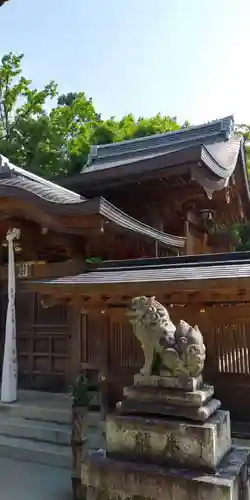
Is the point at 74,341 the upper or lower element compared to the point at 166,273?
lower

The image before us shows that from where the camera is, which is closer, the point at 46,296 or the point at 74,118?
the point at 46,296

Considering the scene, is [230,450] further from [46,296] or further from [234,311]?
[46,296]

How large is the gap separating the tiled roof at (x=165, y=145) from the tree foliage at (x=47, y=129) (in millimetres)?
5859

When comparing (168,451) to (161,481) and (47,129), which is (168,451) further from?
(47,129)

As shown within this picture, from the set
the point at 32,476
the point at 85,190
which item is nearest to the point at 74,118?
the point at 85,190

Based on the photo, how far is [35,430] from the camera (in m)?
5.55

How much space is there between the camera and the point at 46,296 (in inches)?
217

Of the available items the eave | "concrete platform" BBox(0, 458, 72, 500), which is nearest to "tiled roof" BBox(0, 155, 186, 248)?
the eave

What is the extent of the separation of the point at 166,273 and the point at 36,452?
287cm

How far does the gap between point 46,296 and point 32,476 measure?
2168mm

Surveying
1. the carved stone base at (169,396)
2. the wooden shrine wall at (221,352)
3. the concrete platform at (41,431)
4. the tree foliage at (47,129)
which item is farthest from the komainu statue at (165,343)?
the tree foliage at (47,129)

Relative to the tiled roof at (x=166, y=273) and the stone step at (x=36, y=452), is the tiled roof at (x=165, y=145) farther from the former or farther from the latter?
the stone step at (x=36, y=452)

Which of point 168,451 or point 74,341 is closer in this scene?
point 168,451

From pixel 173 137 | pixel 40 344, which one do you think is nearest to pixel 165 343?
pixel 40 344
